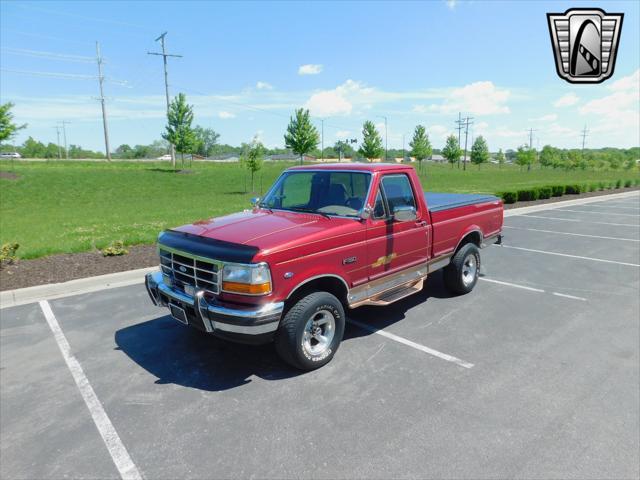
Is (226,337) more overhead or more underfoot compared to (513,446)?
more overhead

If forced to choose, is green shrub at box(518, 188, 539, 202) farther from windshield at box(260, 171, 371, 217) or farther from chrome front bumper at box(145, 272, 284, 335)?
chrome front bumper at box(145, 272, 284, 335)

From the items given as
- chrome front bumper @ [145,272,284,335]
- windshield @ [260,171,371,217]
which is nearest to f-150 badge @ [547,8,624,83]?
windshield @ [260,171,371,217]

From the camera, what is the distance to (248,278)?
374 cm

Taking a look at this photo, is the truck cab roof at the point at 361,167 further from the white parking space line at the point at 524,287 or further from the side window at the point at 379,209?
the white parking space line at the point at 524,287

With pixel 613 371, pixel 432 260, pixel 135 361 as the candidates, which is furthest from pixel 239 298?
pixel 613 371

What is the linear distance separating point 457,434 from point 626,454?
1222 millimetres

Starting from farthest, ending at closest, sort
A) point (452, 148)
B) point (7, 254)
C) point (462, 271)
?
point (452, 148) < point (7, 254) < point (462, 271)

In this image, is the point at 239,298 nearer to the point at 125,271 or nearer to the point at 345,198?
the point at 345,198

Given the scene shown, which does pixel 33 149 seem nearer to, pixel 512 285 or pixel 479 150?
pixel 479 150

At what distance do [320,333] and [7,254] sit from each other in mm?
6563

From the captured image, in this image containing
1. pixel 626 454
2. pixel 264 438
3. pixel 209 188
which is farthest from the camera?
pixel 209 188

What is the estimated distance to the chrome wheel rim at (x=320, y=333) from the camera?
4258mm

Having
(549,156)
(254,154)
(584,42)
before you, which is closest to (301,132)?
(254,154)

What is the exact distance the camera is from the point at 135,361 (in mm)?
4562
